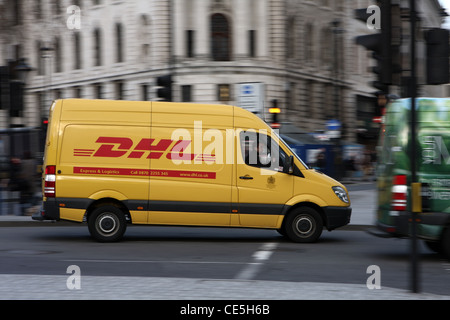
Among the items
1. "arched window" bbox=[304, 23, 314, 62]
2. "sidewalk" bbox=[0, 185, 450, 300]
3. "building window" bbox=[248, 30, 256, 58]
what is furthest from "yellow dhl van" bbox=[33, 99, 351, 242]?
"arched window" bbox=[304, 23, 314, 62]

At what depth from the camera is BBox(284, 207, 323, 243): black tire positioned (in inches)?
524

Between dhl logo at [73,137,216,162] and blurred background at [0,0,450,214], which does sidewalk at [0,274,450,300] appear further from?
blurred background at [0,0,450,214]

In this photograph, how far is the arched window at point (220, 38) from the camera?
47.7m

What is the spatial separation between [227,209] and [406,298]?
5.93 metres

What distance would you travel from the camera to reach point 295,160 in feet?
43.9

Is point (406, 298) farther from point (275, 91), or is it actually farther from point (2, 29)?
point (275, 91)

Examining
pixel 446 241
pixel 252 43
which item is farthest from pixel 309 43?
pixel 446 241

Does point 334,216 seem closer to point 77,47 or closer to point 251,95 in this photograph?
point 251,95

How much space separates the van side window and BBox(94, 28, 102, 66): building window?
39.3m

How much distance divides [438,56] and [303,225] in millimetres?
6379

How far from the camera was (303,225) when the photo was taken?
1337 cm

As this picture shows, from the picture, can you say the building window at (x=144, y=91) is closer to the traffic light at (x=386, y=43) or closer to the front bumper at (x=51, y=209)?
the front bumper at (x=51, y=209)

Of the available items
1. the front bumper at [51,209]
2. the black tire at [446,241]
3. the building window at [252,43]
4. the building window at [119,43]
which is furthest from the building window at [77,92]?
the black tire at [446,241]

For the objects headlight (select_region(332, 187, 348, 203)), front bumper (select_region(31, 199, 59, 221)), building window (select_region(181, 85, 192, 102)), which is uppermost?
building window (select_region(181, 85, 192, 102))
